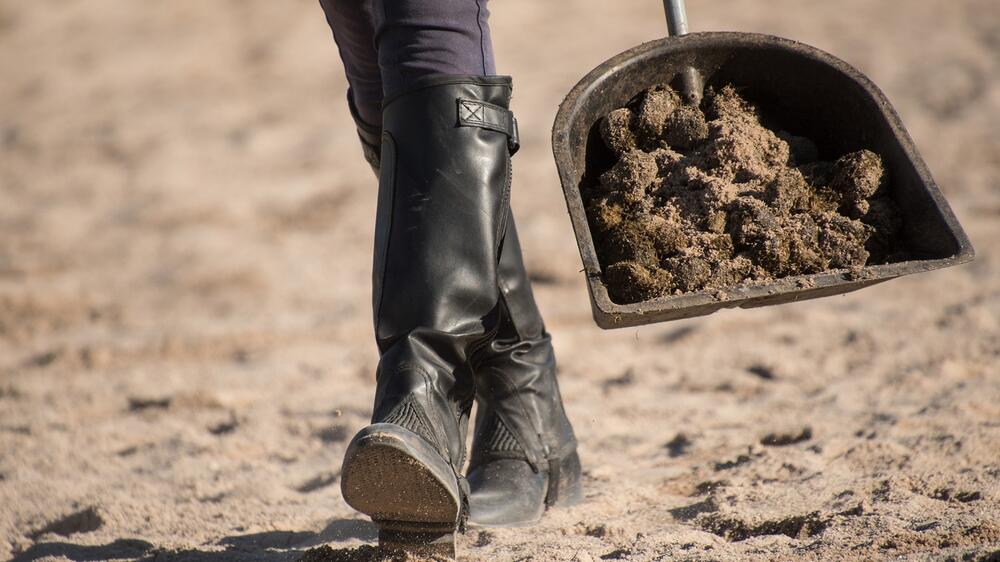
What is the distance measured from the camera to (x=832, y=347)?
9.55 feet

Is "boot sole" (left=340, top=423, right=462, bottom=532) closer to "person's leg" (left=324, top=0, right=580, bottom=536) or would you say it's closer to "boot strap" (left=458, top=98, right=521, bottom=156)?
"person's leg" (left=324, top=0, right=580, bottom=536)

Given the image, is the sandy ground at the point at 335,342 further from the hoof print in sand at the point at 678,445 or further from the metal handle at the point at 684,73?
the metal handle at the point at 684,73

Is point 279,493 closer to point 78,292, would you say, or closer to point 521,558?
point 521,558

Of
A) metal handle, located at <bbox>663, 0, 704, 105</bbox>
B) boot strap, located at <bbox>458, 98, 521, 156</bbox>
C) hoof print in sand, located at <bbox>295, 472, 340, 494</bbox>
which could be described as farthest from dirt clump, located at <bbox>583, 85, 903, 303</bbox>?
hoof print in sand, located at <bbox>295, 472, 340, 494</bbox>

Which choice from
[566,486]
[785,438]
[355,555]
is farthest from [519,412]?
[785,438]

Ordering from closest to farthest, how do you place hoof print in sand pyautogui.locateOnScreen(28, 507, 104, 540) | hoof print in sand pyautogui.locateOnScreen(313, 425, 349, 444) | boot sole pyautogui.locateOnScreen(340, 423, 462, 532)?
boot sole pyautogui.locateOnScreen(340, 423, 462, 532), hoof print in sand pyautogui.locateOnScreen(28, 507, 104, 540), hoof print in sand pyautogui.locateOnScreen(313, 425, 349, 444)

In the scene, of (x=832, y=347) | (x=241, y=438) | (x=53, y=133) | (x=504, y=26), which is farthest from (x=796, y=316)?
(x=53, y=133)

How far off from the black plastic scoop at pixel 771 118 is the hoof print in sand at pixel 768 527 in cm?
42

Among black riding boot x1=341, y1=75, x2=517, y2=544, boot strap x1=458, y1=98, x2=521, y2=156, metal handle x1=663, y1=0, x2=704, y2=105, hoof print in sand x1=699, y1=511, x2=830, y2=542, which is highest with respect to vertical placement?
metal handle x1=663, y1=0, x2=704, y2=105

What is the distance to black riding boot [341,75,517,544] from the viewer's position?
1597 mm

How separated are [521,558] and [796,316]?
177 cm

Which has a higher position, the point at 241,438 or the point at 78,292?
the point at 78,292

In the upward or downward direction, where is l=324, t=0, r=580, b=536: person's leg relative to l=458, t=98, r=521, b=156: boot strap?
downward

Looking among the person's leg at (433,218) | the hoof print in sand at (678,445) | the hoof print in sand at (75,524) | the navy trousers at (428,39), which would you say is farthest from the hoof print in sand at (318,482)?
the navy trousers at (428,39)
